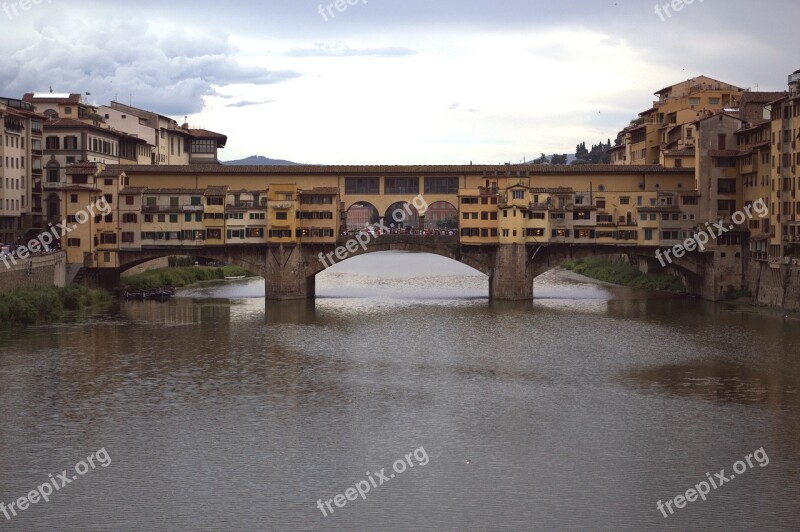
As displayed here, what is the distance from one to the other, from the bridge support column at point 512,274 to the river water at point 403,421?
23.2 ft

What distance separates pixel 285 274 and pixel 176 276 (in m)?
12.4

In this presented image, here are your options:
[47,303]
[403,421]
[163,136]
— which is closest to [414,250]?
[47,303]

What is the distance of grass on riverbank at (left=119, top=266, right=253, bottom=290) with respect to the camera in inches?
2552

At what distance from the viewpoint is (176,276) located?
231 feet

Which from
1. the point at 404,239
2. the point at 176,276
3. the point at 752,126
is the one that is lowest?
the point at 176,276

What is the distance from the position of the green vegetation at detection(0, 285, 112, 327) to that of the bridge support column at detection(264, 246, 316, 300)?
8846 mm

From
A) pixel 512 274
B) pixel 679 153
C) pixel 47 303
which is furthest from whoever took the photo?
pixel 679 153

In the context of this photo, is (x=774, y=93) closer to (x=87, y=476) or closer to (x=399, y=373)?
(x=399, y=373)

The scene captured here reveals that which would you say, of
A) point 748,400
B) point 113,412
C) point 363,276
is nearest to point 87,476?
point 113,412

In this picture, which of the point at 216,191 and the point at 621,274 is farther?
the point at 621,274

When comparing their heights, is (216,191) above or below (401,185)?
below

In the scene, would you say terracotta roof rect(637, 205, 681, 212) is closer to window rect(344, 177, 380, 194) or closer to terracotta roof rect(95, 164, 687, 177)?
terracotta roof rect(95, 164, 687, 177)

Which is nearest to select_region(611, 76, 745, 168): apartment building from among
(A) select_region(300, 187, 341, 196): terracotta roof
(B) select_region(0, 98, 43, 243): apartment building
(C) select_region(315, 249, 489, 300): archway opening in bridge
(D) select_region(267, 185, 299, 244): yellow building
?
(C) select_region(315, 249, 489, 300): archway opening in bridge

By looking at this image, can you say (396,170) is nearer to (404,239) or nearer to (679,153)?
(404,239)
